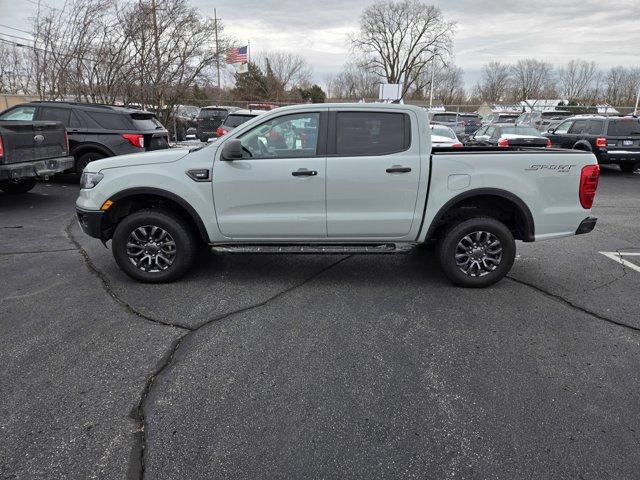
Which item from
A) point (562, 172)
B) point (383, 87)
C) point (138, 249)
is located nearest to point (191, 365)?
point (138, 249)

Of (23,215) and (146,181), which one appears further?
(23,215)

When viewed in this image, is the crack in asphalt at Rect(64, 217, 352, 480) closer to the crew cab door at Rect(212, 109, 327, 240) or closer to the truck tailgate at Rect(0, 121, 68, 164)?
the crew cab door at Rect(212, 109, 327, 240)

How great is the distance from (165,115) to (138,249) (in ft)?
48.2

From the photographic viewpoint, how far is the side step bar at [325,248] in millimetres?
4625

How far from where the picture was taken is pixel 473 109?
46.6 meters

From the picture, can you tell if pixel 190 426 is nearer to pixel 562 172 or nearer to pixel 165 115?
pixel 562 172

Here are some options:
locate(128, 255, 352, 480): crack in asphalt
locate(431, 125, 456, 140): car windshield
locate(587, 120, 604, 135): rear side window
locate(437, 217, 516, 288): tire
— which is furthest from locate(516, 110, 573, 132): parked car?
locate(128, 255, 352, 480): crack in asphalt

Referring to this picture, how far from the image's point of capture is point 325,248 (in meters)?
4.65

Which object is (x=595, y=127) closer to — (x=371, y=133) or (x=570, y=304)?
(x=570, y=304)

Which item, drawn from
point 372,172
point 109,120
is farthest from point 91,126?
point 372,172

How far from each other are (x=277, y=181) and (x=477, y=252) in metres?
2.14

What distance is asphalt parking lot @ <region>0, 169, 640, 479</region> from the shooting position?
2432 millimetres

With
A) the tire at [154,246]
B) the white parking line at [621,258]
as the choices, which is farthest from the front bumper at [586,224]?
the tire at [154,246]

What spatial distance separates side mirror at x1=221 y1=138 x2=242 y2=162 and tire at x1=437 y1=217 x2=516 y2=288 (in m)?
2.22
